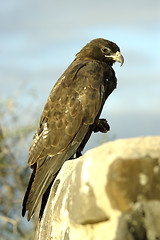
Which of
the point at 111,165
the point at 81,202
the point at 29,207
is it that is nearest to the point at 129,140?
the point at 111,165

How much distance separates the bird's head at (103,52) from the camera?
657 cm

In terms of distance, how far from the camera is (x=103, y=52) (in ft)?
21.7

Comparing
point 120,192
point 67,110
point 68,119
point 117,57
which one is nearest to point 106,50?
point 117,57

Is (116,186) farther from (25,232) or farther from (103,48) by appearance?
(25,232)

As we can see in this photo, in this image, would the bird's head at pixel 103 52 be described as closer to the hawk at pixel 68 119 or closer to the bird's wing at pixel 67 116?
the hawk at pixel 68 119

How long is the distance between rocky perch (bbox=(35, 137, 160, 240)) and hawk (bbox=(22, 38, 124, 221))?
72.1 inches

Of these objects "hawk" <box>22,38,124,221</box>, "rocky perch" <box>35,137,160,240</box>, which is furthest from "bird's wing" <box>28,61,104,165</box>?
"rocky perch" <box>35,137,160,240</box>

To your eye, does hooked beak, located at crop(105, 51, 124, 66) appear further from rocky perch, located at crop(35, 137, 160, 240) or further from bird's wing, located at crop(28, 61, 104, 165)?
rocky perch, located at crop(35, 137, 160, 240)

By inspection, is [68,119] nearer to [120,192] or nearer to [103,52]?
[103,52]

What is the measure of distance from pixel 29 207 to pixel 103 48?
113 inches

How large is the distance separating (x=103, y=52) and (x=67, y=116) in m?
1.49

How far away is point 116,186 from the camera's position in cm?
307

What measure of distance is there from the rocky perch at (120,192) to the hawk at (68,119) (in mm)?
1830

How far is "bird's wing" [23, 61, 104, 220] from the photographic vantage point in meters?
5.45
